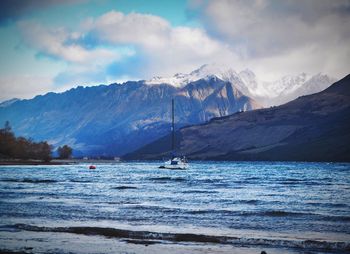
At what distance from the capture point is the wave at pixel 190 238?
104 feet

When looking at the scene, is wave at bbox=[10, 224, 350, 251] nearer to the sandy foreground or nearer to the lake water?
the lake water

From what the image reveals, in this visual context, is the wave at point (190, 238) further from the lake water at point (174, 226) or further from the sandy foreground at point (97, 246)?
the sandy foreground at point (97, 246)

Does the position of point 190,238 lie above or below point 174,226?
below

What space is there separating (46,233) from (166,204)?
22931mm

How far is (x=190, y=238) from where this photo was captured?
1340 inches

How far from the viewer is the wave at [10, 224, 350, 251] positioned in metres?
31.6

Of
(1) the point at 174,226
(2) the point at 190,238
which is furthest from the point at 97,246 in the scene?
(1) the point at 174,226

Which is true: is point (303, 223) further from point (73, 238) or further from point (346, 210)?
point (73, 238)

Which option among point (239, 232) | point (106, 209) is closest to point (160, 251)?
point (239, 232)

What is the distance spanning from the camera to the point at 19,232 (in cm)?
3616

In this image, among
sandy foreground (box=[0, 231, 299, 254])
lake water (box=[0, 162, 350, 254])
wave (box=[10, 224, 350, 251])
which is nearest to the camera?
sandy foreground (box=[0, 231, 299, 254])

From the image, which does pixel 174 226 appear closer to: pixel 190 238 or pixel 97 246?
pixel 190 238

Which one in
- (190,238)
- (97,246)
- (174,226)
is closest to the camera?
(97,246)

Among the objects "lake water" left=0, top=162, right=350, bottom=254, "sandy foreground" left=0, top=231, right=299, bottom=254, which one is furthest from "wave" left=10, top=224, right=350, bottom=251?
"sandy foreground" left=0, top=231, right=299, bottom=254
